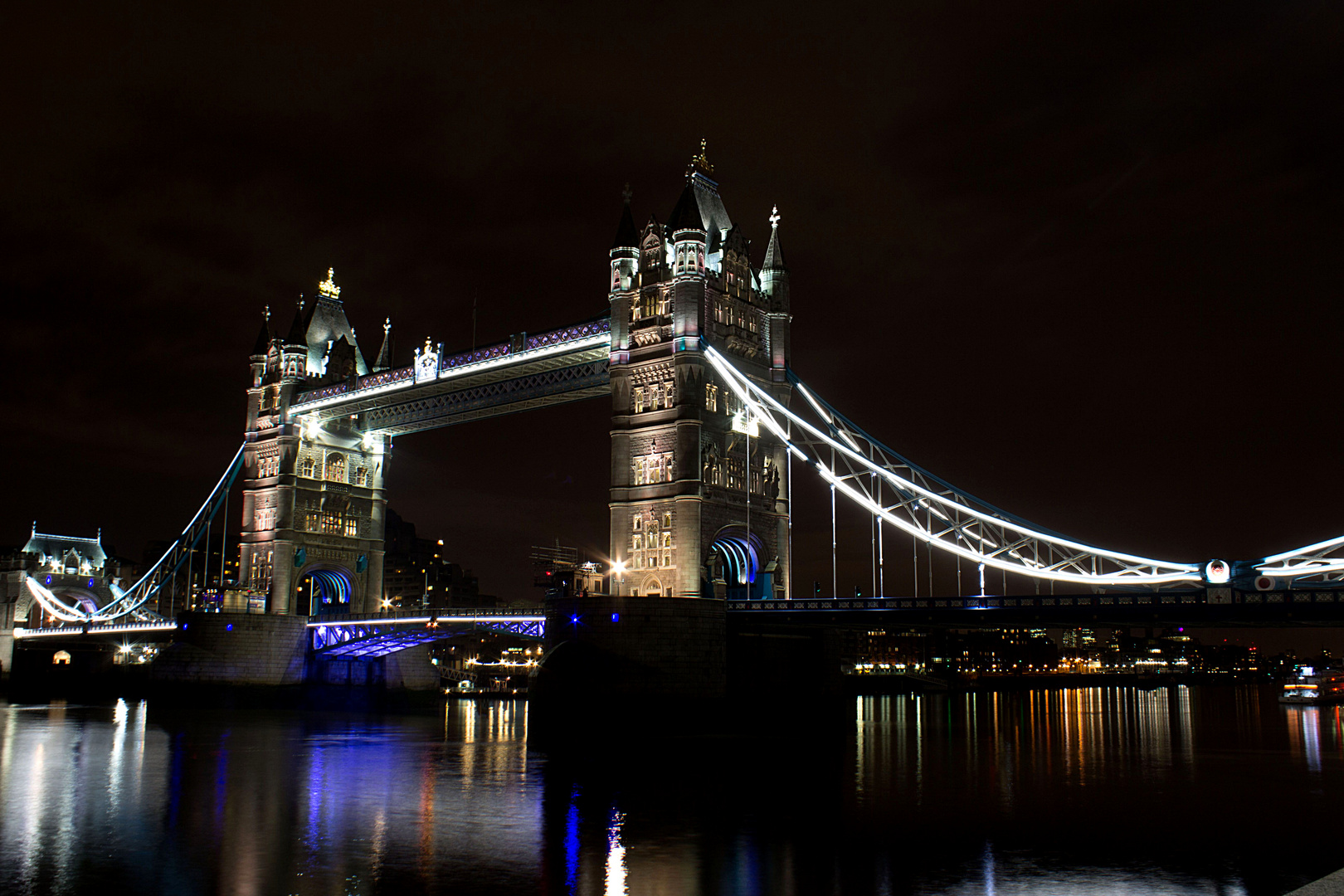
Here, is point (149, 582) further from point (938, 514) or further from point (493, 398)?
point (938, 514)

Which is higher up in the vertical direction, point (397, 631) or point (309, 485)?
point (309, 485)

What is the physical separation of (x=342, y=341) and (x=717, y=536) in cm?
3424

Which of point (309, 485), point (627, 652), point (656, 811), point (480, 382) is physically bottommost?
point (656, 811)

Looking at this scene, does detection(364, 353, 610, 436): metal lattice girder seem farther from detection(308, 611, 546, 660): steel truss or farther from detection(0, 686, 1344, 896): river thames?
detection(0, 686, 1344, 896): river thames

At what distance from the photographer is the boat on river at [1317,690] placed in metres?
92.3

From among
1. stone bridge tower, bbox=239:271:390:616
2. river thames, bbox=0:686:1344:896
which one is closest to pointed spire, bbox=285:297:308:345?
stone bridge tower, bbox=239:271:390:616

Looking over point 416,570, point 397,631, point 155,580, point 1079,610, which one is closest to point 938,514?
point 1079,610

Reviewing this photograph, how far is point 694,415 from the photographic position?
151 feet

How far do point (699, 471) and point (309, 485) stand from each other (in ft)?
104

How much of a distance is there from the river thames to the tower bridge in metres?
5.29

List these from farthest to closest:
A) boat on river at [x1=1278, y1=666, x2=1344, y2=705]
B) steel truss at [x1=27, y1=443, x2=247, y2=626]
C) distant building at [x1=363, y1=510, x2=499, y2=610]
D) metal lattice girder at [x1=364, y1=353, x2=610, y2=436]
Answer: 1. distant building at [x1=363, y1=510, x2=499, y2=610]
2. boat on river at [x1=1278, y1=666, x2=1344, y2=705]
3. steel truss at [x1=27, y1=443, x2=247, y2=626]
4. metal lattice girder at [x1=364, y1=353, x2=610, y2=436]

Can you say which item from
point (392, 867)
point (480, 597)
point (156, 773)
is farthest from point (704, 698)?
point (480, 597)

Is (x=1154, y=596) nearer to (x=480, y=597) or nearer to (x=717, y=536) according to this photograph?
(x=717, y=536)

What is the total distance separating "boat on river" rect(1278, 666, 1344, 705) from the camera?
3634 inches
